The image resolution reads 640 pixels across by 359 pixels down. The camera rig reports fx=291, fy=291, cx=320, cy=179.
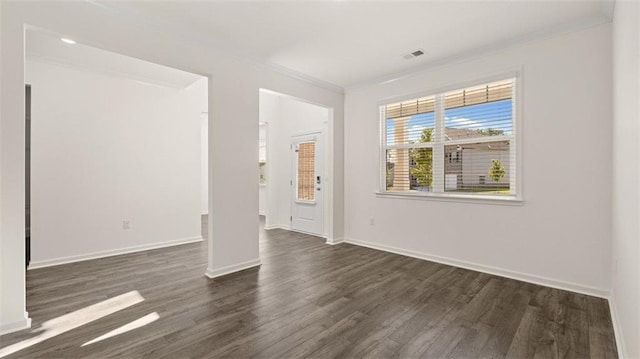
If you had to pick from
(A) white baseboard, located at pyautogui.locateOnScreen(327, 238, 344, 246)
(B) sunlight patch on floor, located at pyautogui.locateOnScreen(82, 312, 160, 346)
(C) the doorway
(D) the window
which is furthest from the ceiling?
(A) white baseboard, located at pyautogui.locateOnScreen(327, 238, 344, 246)

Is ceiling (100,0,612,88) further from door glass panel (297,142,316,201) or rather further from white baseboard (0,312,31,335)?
white baseboard (0,312,31,335)

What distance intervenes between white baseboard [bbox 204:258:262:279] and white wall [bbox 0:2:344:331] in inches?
0.5

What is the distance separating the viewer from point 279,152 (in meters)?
6.68

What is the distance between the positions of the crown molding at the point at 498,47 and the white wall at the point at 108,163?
11.1 ft

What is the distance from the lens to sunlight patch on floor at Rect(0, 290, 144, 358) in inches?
79.5

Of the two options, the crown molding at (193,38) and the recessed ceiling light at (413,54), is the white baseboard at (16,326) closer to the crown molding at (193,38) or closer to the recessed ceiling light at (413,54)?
the crown molding at (193,38)

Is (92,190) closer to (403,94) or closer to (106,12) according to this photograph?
(106,12)

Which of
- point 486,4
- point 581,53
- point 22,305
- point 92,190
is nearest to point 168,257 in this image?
point 92,190

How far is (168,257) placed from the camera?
4168 mm

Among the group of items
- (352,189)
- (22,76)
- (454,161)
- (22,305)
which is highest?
(22,76)

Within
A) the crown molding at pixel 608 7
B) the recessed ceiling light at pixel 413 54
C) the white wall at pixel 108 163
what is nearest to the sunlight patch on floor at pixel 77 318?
the white wall at pixel 108 163

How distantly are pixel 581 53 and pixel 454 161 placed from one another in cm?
167

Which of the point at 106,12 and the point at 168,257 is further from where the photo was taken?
the point at 168,257

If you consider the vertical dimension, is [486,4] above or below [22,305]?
above
